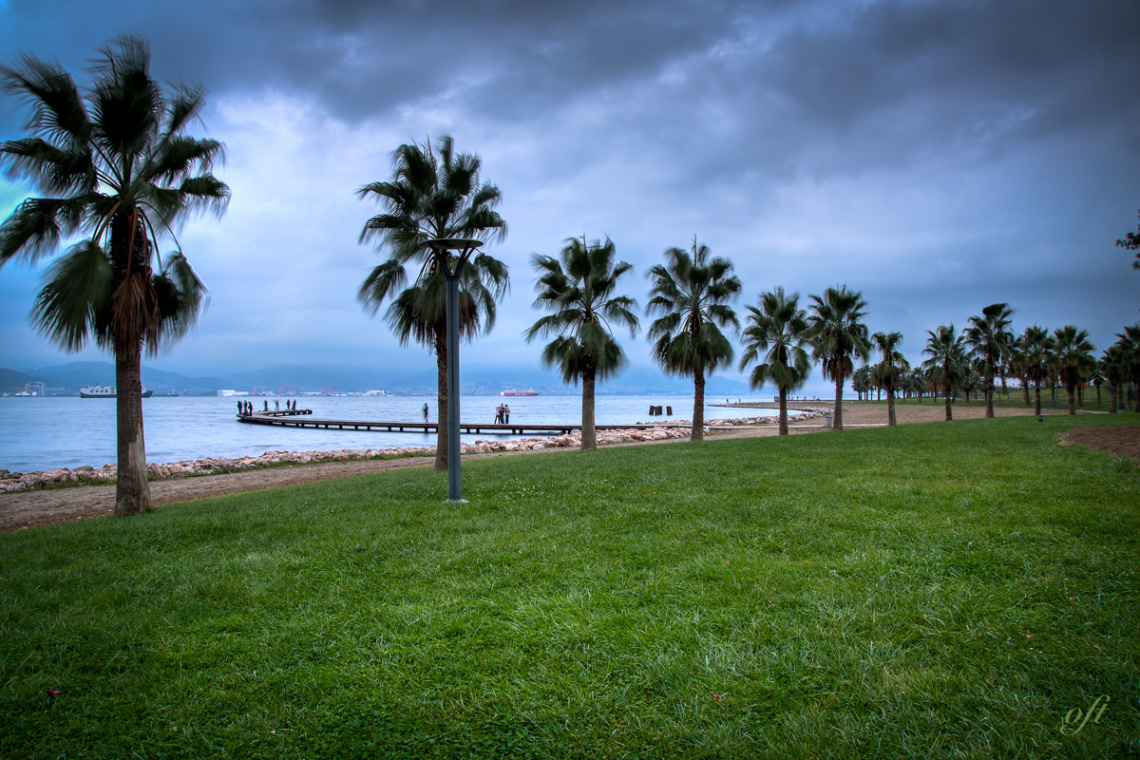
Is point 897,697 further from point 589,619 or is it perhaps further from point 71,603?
point 71,603

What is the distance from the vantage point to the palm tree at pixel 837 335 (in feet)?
100

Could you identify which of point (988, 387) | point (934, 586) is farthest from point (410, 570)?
point (988, 387)

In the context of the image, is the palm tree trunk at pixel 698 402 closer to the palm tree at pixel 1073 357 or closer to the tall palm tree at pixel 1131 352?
the palm tree at pixel 1073 357

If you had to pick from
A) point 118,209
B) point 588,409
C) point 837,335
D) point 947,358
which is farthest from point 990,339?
point 118,209

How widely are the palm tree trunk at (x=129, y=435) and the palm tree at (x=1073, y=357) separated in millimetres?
61295

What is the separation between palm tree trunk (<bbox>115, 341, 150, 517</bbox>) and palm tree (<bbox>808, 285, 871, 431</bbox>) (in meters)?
29.7

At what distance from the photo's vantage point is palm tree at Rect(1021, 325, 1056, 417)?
46.6 m

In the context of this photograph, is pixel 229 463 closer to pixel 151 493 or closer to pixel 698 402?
pixel 151 493

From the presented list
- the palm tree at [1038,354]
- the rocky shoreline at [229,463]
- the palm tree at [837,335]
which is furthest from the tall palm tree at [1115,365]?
the rocky shoreline at [229,463]

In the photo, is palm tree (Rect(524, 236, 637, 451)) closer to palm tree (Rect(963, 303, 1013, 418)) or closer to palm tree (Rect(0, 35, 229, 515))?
palm tree (Rect(0, 35, 229, 515))

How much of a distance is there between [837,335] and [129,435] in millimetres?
31393

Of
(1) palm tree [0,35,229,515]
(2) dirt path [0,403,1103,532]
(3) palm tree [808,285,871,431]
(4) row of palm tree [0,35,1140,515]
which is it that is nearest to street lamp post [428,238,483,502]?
(4) row of palm tree [0,35,1140,515]

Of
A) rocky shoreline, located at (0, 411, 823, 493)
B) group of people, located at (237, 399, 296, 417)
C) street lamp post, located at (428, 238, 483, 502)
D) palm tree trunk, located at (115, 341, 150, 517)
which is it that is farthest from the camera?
group of people, located at (237, 399, 296, 417)

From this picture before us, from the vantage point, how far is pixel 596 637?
3.47 metres
